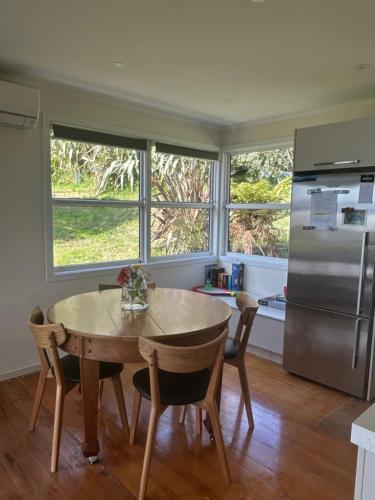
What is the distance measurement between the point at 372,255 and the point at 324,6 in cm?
168

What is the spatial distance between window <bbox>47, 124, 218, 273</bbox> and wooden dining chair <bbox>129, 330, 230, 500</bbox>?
170 cm

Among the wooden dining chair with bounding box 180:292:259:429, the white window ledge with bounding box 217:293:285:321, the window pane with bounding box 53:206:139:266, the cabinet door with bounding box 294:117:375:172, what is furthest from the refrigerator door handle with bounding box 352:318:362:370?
the window pane with bounding box 53:206:139:266

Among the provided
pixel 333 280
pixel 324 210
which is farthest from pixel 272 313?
pixel 324 210

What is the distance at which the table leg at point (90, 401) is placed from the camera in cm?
201

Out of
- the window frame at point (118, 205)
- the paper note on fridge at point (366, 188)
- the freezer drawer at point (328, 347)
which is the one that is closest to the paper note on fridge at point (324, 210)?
the paper note on fridge at point (366, 188)

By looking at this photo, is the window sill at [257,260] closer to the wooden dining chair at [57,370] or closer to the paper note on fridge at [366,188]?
the paper note on fridge at [366,188]

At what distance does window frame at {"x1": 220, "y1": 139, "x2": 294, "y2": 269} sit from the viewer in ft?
13.1

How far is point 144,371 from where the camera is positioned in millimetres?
2176

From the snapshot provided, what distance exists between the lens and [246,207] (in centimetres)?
436

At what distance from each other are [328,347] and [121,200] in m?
2.34

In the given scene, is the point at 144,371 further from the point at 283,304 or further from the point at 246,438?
the point at 283,304

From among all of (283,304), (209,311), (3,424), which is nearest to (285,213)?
(283,304)

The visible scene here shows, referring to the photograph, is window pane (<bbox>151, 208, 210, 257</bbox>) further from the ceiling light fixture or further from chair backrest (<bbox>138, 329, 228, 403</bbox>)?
chair backrest (<bbox>138, 329, 228, 403</bbox>)

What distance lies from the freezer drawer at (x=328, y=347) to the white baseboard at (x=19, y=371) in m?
2.21
